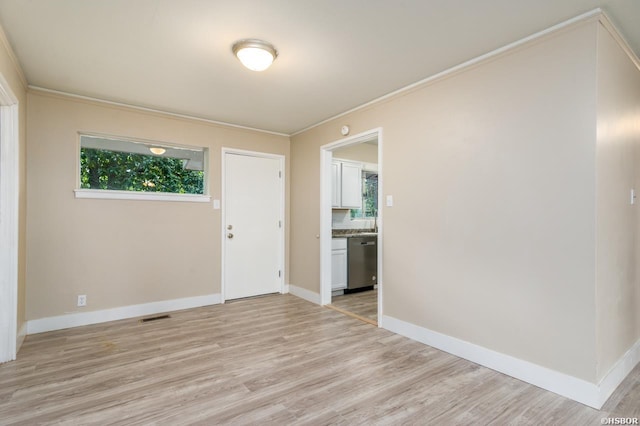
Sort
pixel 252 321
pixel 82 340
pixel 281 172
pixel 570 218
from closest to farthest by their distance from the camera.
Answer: pixel 570 218 < pixel 82 340 < pixel 252 321 < pixel 281 172

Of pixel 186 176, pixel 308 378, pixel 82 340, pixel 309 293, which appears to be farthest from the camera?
pixel 309 293

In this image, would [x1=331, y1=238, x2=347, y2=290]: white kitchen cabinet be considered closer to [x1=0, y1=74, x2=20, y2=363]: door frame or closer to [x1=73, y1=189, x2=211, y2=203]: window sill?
[x1=73, y1=189, x2=211, y2=203]: window sill

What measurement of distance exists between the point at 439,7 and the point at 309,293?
11.8ft

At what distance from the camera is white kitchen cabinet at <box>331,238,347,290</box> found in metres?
4.81

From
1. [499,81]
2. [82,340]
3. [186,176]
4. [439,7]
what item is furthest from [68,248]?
[499,81]

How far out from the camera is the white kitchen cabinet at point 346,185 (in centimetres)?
519

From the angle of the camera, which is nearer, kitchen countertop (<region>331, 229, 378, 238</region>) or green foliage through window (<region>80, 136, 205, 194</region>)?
green foliage through window (<region>80, 136, 205, 194</region>)

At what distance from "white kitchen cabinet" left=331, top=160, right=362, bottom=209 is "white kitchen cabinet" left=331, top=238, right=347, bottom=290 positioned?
65cm

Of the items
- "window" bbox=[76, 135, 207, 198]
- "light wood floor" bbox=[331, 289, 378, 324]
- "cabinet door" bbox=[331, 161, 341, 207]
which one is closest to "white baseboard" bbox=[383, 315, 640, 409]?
"light wood floor" bbox=[331, 289, 378, 324]

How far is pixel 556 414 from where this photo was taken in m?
1.94

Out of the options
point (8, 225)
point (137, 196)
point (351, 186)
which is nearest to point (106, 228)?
point (137, 196)

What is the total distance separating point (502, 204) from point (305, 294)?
117 inches

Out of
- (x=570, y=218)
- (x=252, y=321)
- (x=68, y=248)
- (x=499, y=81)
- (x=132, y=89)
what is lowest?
(x=252, y=321)

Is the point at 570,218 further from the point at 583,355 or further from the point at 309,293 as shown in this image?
the point at 309,293
